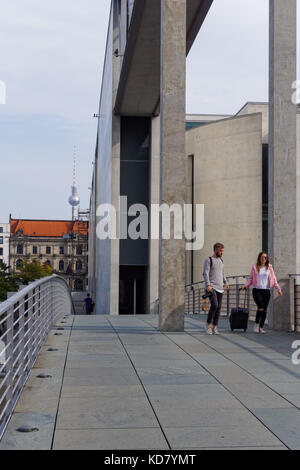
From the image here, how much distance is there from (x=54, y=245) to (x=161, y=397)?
136662 millimetres

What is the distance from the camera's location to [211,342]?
1015cm

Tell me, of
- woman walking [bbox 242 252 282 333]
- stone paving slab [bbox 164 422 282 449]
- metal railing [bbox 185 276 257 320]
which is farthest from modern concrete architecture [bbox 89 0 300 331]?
stone paving slab [bbox 164 422 282 449]

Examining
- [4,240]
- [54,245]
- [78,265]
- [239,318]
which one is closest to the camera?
[239,318]

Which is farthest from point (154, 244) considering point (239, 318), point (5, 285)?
point (5, 285)

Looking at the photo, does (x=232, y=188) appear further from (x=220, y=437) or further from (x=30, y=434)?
(x=30, y=434)

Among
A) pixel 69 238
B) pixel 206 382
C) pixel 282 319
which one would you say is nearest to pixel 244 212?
pixel 282 319

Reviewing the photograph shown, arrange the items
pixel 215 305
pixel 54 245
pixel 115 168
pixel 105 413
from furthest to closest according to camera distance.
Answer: pixel 54 245, pixel 115 168, pixel 215 305, pixel 105 413

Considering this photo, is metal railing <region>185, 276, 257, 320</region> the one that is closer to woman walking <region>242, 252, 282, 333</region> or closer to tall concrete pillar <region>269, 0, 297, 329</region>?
tall concrete pillar <region>269, 0, 297, 329</region>

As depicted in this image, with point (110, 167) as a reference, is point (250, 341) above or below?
below

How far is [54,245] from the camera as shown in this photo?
141m

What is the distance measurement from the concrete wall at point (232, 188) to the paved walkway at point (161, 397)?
1247 inches
